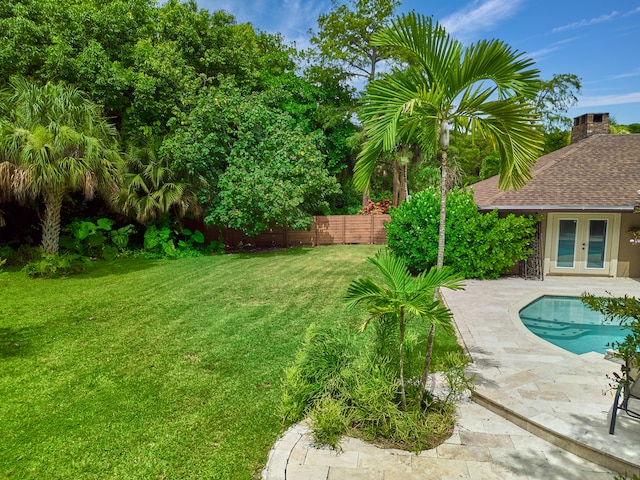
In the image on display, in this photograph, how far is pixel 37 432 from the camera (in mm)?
4375

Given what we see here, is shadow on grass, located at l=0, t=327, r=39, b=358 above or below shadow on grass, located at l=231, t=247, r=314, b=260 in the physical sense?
below

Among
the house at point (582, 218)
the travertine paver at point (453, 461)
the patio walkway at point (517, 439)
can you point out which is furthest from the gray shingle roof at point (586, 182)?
the travertine paver at point (453, 461)

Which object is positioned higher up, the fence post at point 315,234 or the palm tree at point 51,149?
the palm tree at point 51,149

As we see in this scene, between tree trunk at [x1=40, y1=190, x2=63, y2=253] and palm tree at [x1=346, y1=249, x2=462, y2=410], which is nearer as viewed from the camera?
palm tree at [x1=346, y1=249, x2=462, y2=410]

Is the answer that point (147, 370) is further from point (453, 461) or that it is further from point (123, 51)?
point (123, 51)

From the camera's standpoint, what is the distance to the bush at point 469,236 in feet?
38.8

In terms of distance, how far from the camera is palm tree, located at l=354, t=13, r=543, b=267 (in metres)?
4.07

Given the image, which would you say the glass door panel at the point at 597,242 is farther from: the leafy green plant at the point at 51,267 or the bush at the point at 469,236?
the leafy green plant at the point at 51,267

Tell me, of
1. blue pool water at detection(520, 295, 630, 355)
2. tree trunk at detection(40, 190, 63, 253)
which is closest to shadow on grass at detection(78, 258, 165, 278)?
tree trunk at detection(40, 190, 63, 253)

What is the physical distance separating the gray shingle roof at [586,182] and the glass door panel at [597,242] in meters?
1.04

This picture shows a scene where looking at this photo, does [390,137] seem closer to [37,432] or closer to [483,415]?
[483,415]

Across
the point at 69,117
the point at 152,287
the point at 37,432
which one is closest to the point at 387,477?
the point at 37,432

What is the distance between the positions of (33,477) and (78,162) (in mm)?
9615

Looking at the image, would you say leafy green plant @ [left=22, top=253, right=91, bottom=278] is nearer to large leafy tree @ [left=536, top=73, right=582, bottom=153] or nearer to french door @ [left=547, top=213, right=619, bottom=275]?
french door @ [left=547, top=213, right=619, bottom=275]
